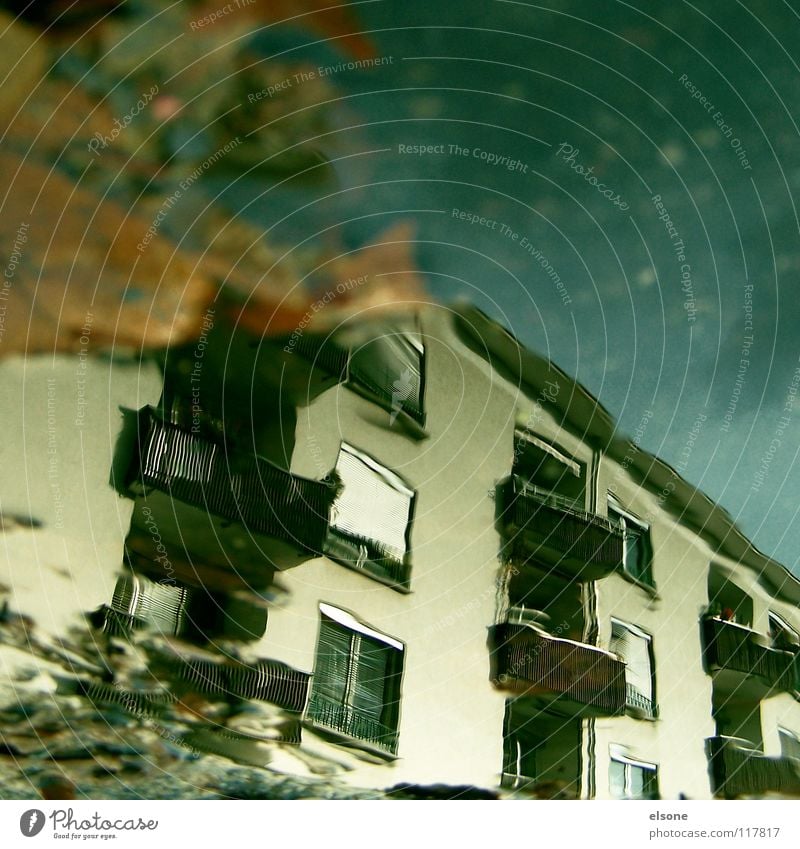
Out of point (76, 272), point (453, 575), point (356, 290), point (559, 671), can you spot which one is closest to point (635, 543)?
point (559, 671)

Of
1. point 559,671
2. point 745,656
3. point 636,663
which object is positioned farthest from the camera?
point 745,656

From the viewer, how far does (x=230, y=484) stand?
2.19m

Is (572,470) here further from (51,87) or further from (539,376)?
(51,87)

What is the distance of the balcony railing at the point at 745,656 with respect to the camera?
265cm

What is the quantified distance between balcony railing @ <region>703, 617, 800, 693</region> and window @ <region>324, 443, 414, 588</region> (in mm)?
1008

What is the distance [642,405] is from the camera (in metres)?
2.59

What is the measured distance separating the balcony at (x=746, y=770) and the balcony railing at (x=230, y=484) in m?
1.33

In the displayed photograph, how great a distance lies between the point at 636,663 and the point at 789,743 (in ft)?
1.83

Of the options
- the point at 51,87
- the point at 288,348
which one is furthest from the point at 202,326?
the point at 51,87

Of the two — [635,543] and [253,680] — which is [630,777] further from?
[253,680]

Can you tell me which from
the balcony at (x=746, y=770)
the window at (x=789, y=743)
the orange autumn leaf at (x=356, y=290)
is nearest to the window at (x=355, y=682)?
the orange autumn leaf at (x=356, y=290)
